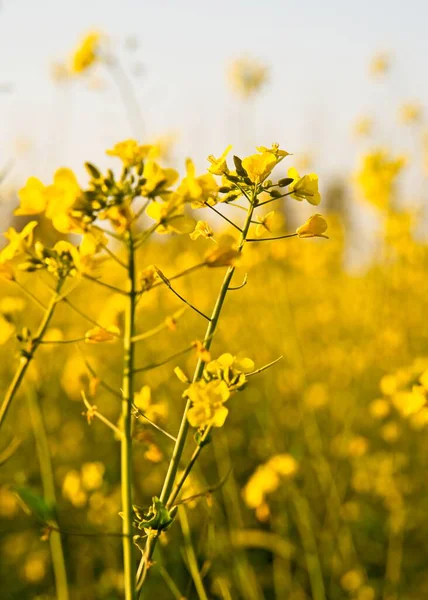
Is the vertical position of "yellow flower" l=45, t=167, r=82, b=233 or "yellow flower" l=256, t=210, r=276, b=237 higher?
"yellow flower" l=256, t=210, r=276, b=237

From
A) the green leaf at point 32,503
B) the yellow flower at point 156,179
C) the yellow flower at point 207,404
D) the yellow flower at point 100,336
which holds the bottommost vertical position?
the green leaf at point 32,503

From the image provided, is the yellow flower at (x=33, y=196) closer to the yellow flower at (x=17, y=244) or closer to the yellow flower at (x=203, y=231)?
the yellow flower at (x=17, y=244)

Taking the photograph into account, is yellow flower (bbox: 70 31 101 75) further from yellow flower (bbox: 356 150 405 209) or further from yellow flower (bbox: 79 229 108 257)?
yellow flower (bbox: 79 229 108 257)

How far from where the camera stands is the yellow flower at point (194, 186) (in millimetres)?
802

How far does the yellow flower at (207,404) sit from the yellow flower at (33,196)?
0.27 meters

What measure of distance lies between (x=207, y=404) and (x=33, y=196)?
309 mm

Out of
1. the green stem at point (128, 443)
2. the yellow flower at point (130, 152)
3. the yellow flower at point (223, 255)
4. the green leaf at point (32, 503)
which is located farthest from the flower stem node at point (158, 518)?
the yellow flower at point (130, 152)

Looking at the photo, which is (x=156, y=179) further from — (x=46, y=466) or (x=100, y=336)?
(x=46, y=466)

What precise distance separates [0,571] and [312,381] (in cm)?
221

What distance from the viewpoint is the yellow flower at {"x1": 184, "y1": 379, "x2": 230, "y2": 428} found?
82 centimetres

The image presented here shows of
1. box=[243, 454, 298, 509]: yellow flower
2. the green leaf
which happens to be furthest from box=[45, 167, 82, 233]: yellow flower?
box=[243, 454, 298, 509]: yellow flower

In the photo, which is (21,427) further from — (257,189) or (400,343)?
(257,189)

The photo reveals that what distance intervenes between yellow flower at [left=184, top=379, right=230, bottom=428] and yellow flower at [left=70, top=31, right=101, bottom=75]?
2.53m

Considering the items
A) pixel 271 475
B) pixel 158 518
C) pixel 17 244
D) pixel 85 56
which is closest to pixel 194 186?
pixel 17 244
